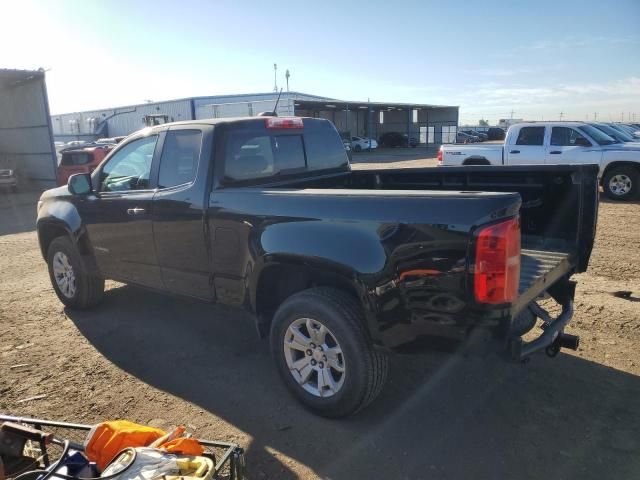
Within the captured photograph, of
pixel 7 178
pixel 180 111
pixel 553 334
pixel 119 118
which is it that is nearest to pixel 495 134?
pixel 180 111

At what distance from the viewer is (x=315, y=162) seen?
4.38 m

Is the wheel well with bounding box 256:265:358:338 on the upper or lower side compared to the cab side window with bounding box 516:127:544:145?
lower

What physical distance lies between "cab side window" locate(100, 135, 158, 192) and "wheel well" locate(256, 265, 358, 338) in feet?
4.93

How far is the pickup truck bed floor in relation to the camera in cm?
287

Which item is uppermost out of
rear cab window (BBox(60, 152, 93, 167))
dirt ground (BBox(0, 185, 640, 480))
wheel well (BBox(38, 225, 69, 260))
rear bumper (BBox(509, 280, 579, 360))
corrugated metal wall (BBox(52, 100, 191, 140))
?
corrugated metal wall (BBox(52, 100, 191, 140))

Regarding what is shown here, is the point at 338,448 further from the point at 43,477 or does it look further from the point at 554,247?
the point at 554,247

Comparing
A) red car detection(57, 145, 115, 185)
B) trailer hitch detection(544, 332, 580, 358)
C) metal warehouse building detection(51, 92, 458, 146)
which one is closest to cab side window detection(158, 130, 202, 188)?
trailer hitch detection(544, 332, 580, 358)

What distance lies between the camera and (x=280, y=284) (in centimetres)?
351

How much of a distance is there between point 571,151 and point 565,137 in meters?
0.43

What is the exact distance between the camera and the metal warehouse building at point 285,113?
3528 cm

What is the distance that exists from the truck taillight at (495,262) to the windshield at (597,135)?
1134 cm

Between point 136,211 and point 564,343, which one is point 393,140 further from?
point 564,343

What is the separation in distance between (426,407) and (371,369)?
0.65 meters

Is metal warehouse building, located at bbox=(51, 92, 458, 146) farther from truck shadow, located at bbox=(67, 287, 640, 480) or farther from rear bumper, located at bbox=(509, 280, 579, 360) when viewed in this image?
rear bumper, located at bbox=(509, 280, 579, 360)
